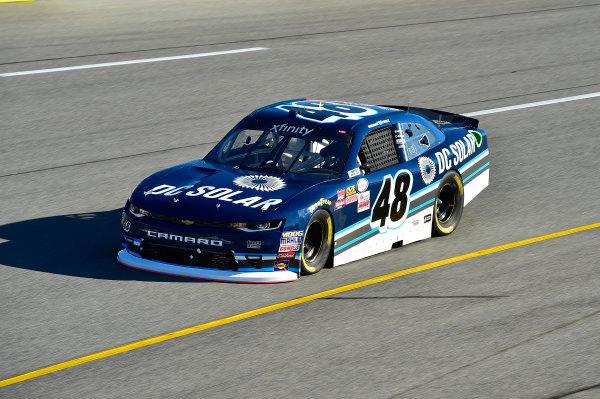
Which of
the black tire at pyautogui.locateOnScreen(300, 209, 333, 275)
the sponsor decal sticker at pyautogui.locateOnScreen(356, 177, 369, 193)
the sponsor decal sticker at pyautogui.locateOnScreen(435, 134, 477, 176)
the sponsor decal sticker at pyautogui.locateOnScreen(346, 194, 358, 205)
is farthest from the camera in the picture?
the sponsor decal sticker at pyautogui.locateOnScreen(435, 134, 477, 176)

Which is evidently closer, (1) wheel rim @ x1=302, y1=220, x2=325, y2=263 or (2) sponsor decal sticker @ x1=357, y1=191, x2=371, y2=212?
(1) wheel rim @ x1=302, y1=220, x2=325, y2=263

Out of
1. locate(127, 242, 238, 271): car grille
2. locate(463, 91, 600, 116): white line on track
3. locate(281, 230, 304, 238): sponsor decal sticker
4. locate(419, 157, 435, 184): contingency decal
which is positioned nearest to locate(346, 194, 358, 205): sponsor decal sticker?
locate(281, 230, 304, 238): sponsor decal sticker

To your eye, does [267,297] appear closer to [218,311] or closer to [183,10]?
[218,311]

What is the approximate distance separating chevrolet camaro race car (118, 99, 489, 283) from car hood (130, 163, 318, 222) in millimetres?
12

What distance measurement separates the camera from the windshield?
1005cm

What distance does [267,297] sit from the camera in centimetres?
890

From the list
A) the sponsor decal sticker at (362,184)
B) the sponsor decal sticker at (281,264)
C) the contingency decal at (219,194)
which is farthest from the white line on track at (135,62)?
the sponsor decal sticker at (281,264)

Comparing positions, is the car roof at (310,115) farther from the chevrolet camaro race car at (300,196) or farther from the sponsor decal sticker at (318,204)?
the sponsor decal sticker at (318,204)

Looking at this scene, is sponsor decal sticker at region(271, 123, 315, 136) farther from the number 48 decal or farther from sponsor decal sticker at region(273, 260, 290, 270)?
sponsor decal sticker at region(273, 260, 290, 270)

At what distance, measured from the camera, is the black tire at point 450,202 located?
11195 millimetres

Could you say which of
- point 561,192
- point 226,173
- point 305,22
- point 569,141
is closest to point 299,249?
point 226,173

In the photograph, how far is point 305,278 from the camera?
372 inches

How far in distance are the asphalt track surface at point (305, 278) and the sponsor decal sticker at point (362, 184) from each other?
0.75m

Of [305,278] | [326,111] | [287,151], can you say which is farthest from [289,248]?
[326,111]
